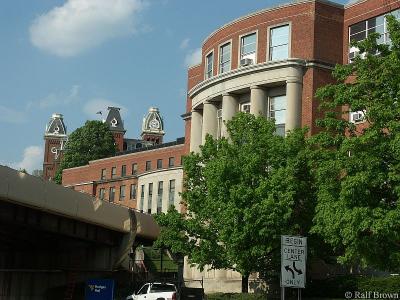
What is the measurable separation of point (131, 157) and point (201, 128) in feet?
178

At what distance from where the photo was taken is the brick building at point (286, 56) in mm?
47719

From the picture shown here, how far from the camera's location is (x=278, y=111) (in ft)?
163

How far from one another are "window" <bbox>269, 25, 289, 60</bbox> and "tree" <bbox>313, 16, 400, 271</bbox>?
66.8ft

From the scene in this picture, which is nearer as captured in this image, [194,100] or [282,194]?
[282,194]

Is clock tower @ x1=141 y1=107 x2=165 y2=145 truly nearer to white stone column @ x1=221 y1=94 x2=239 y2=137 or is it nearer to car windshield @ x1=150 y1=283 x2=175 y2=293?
white stone column @ x1=221 y1=94 x2=239 y2=137

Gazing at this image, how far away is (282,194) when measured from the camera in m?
36.0

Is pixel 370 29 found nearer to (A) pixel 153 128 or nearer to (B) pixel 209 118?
(B) pixel 209 118

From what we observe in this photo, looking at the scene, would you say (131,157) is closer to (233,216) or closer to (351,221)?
(233,216)

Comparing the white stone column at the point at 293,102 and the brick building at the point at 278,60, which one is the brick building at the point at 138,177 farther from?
the white stone column at the point at 293,102

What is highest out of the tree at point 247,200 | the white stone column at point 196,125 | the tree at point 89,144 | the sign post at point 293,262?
the tree at point 89,144

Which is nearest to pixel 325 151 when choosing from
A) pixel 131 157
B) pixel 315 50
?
pixel 315 50

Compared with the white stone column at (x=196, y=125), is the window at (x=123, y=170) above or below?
above

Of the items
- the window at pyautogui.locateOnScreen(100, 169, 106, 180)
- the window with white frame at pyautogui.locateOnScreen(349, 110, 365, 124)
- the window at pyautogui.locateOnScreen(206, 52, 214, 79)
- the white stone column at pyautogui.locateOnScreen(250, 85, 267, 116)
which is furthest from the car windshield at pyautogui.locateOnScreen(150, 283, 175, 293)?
the window at pyautogui.locateOnScreen(100, 169, 106, 180)

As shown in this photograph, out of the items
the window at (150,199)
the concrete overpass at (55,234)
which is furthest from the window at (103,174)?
the concrete overpass at (55,234)
